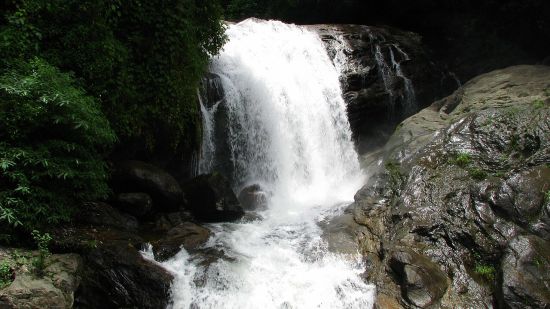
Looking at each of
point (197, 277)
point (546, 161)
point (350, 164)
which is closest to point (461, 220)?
point (546, 161)

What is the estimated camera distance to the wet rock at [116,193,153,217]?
852 cm

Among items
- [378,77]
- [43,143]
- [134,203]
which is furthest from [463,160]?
[43,143]

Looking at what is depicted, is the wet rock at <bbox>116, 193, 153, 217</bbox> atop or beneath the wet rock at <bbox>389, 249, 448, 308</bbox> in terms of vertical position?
atop

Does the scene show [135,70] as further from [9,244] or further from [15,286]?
[15,286]

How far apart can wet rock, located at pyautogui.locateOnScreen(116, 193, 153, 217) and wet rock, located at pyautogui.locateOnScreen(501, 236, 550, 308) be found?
22.1 ft

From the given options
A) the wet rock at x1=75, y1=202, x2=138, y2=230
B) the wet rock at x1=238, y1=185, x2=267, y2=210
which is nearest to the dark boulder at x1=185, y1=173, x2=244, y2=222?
the wet rock at x1=238, y1=185, x2=267, y2=210

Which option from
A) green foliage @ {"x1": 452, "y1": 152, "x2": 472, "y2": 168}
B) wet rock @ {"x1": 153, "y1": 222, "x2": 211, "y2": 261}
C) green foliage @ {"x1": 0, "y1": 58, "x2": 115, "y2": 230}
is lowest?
wet rock @ {"x1": 153, "y1": 222, "x2": 211, "y2": 261}

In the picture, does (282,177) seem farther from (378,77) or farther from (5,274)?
(5,274)

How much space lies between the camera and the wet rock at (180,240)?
7.48 meters

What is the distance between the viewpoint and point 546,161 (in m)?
7.90

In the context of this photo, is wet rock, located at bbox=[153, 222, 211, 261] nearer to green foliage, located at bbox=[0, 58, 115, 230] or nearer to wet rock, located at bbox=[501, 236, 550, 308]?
green foliage, located at bbox=[0, 58, 115, 230]

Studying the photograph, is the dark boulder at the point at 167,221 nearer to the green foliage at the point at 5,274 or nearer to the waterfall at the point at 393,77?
the green foliage at the point at 5,274

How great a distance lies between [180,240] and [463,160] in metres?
6.09

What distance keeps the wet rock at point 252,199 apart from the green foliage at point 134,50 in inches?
85.4
